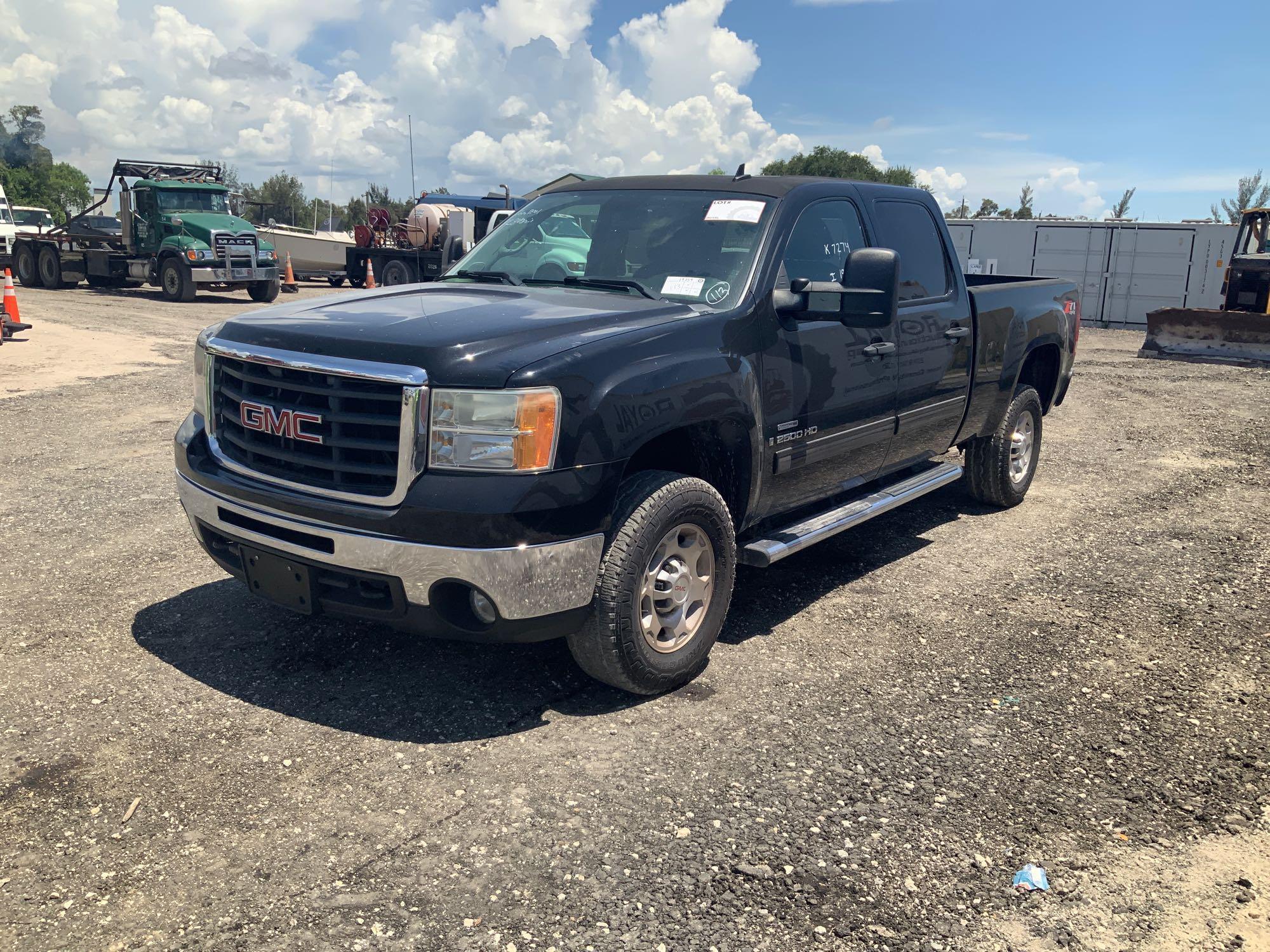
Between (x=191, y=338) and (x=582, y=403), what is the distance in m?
14.3

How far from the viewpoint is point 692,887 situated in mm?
2746

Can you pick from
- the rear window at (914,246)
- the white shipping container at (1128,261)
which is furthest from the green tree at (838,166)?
the rear window at (914,246)

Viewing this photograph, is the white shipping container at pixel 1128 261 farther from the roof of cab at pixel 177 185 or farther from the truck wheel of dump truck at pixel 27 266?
the truck wheel of dump truck at pixel 27 266

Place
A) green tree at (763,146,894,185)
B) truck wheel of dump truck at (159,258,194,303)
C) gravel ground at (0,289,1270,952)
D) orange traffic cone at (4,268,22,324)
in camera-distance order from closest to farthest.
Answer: gravel ground at (0,289,1270,952), orange traffic cone at (4,268,22,324), truck wheel of dump truck at (159,258,194,303), green tree at (763,146,894,185)

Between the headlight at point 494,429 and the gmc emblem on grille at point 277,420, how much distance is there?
49 centimetres

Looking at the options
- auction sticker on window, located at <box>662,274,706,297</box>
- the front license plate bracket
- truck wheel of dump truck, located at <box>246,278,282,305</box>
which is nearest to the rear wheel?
truck wheel of dump truck, located at <box>246,278,282,305</box>

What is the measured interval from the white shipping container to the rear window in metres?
20.5

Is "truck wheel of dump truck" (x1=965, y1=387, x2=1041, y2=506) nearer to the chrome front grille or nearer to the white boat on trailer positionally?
the chrome front grille

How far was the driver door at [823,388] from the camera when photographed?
4.26 metres

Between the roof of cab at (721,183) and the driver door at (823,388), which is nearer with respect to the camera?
the driver door at (823,388)

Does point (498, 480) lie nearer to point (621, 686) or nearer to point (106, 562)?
point (621, 686)

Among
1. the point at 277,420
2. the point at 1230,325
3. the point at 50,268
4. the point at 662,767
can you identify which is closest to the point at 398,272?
the point at 50,268

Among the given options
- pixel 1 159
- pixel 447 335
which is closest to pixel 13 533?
pixel 447 335

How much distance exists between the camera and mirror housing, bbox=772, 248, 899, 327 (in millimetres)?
4121
